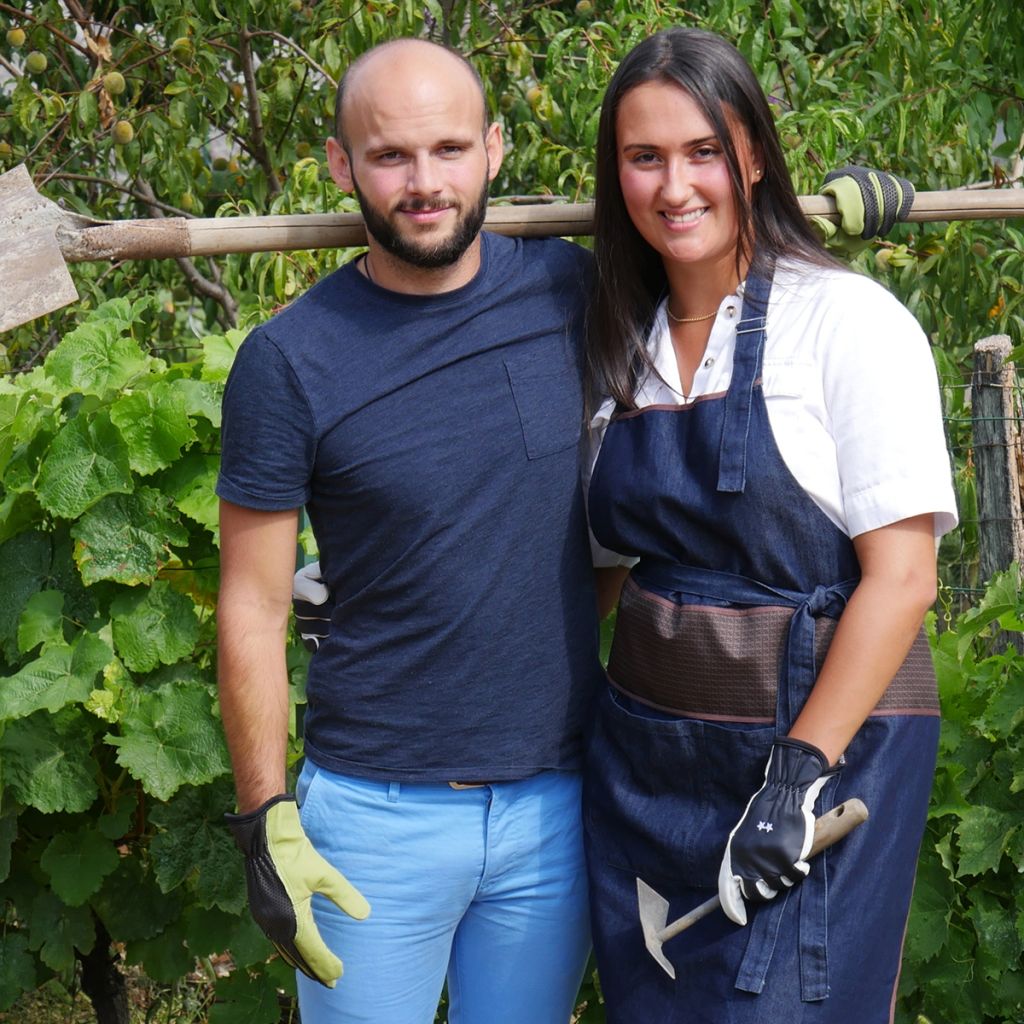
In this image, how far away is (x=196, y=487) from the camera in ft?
8.59

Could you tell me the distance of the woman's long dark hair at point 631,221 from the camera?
6.22ft

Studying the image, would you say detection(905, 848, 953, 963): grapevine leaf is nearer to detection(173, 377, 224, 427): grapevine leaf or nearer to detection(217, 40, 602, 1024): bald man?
detection(217, 40, 602, 1024): bald man

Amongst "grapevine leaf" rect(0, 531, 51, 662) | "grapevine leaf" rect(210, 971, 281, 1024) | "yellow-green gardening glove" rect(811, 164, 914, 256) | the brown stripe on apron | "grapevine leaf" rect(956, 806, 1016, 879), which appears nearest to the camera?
the brown stripe on apron

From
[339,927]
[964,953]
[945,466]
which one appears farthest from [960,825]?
[339,927]

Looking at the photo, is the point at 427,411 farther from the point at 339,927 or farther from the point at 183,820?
the point at 183,820

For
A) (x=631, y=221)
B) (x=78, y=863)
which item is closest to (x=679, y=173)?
(x=631, y=221)

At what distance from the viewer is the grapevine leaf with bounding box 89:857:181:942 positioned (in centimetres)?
284

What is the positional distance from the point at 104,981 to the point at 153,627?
96 centimetres

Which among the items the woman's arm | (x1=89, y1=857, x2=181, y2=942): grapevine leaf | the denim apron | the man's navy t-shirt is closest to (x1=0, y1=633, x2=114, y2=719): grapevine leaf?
(x1=89, y1=857, x2=181, y2=942): grapevine leaf

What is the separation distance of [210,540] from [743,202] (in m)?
1.23

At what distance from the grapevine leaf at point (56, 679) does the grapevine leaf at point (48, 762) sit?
4 cm

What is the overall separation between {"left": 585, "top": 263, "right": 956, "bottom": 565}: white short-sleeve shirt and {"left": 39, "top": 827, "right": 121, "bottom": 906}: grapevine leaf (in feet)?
5.06

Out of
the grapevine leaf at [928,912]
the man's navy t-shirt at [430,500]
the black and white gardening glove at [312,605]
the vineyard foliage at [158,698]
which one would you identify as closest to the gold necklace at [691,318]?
the man's navy t-shirt at [430,500]

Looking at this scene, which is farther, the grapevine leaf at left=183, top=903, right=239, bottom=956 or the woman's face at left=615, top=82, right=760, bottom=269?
the grapevine leaf at left=183, top=903, right=239, bottom=956
